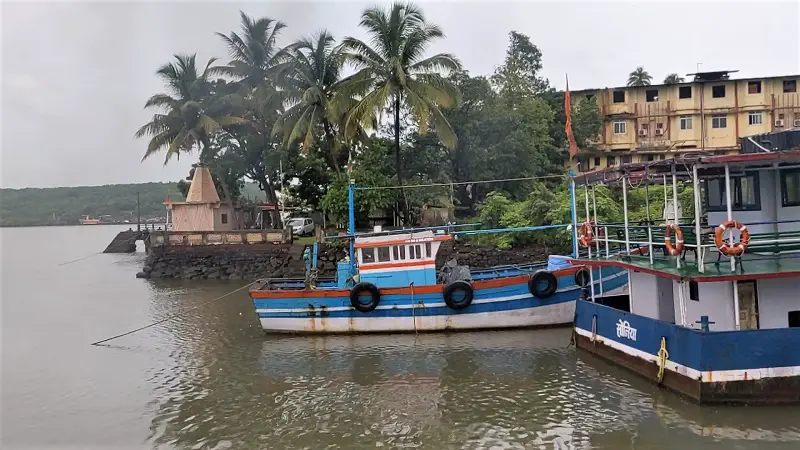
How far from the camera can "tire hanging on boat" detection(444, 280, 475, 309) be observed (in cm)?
1541

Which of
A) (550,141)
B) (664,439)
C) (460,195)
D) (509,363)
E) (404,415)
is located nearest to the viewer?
(664,439)

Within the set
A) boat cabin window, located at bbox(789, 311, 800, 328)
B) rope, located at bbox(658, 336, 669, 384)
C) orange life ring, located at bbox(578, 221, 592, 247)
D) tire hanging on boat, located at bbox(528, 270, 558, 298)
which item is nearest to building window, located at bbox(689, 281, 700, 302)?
rope, located at bbox(658, 336, 669, 384)

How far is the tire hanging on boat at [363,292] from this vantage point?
15.6 m

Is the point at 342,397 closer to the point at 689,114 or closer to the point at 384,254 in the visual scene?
the point at 384,254

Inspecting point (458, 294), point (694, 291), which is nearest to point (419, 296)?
point (458, 294)

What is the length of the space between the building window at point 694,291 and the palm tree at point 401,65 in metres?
16.1

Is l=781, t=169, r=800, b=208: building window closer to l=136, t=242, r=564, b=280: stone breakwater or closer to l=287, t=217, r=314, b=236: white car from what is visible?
l=136, t=242, r=564, b=280: stone breakwater

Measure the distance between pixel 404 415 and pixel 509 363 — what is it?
3.65m

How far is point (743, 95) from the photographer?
39.3 meters

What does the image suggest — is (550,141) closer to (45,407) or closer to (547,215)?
(547,215)

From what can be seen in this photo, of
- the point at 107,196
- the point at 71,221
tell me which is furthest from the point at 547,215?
the point at 71,221

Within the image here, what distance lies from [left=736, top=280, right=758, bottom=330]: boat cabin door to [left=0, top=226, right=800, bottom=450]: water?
135 cm

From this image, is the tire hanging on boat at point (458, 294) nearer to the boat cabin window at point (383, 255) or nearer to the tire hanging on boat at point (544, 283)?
the tire hanging on boat at point (544, 283)

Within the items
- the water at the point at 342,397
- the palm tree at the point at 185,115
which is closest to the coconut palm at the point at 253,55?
the palm tree at the point at 185,115
